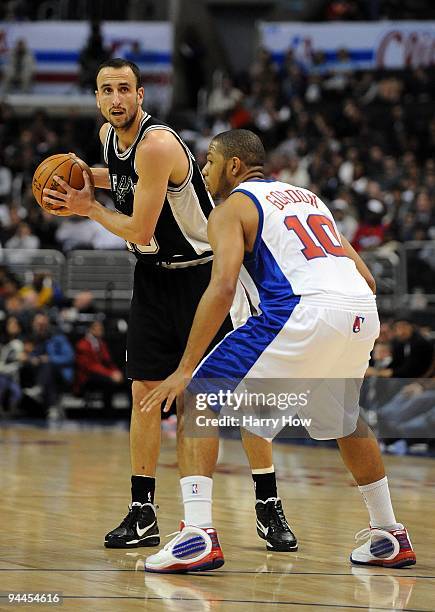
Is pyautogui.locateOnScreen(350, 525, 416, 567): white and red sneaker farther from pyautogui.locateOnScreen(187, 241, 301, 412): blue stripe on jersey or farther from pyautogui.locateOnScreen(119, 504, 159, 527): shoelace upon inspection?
pyautogui.locateOnScreen(119, 504, 159, 527): shoelace

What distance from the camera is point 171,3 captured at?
24375 millimetres

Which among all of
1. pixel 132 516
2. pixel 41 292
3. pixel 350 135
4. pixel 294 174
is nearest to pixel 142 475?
pixel 132 516

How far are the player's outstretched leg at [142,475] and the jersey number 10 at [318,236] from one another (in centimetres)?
121

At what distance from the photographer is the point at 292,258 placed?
5.03 metres

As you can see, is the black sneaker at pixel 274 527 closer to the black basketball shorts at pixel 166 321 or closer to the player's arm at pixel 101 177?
the black basketball shorts at pixel 166 321

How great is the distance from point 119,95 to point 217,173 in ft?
2.26

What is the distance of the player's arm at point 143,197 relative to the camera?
5.49 meters

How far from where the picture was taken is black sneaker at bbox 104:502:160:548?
18.8 feet

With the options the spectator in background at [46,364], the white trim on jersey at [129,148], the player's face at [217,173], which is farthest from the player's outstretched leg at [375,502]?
the spectator in background at [46,364]

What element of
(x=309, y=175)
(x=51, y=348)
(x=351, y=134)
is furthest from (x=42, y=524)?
(x=351, y=134)

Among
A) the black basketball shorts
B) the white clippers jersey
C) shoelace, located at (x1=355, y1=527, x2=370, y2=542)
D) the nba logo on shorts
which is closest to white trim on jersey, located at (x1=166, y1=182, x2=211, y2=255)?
the black basketball shorts

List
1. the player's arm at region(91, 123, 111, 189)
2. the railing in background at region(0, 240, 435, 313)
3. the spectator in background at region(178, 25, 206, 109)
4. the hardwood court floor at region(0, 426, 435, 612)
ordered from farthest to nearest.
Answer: the spectator in background at region(178, 25, 206, 109)
the railing in background at region(0, 240, 435, 313)
the player's arm at region(91, 123, 111, 189)
the hardwood court floor at region(0, 426, 435, 612)

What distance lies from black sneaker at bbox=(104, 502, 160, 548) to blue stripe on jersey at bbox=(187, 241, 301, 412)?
3.58 ft

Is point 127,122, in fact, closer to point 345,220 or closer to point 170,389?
point 170,389
